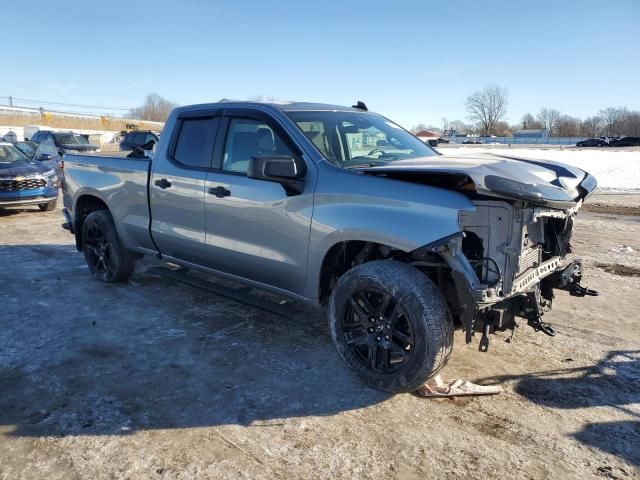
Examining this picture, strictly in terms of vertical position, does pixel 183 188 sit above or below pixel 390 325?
above

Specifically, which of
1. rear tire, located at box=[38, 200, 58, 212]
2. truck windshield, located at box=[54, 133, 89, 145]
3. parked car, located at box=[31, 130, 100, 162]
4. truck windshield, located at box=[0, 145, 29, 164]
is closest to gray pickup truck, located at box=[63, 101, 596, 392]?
rear tire, located at box=[38, 200, 58, 212]

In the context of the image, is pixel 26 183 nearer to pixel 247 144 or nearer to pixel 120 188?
pixel 120 188

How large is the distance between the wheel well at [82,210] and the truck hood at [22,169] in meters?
5.74

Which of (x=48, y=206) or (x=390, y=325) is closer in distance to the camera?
(x=390, y=325)

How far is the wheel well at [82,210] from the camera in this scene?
20.6 ft

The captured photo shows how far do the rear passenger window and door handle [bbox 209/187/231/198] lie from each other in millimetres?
297

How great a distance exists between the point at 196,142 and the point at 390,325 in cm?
257

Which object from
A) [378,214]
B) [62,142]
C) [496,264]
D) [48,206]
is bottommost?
[48,206]

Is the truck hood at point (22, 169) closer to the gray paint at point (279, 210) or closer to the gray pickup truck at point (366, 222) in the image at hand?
the gray paint at point (279, 210)

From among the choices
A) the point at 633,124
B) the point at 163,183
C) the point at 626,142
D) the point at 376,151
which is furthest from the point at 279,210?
the point at 633,124

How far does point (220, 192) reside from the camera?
4.45 m

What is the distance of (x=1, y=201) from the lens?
1073 centimetres

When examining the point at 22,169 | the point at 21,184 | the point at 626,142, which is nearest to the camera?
the point at 21,184

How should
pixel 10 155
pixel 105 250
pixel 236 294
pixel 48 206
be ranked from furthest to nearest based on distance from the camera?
pixel 10 155 → pixel 48 206 → pixel 105 250 → pixel 236 294
